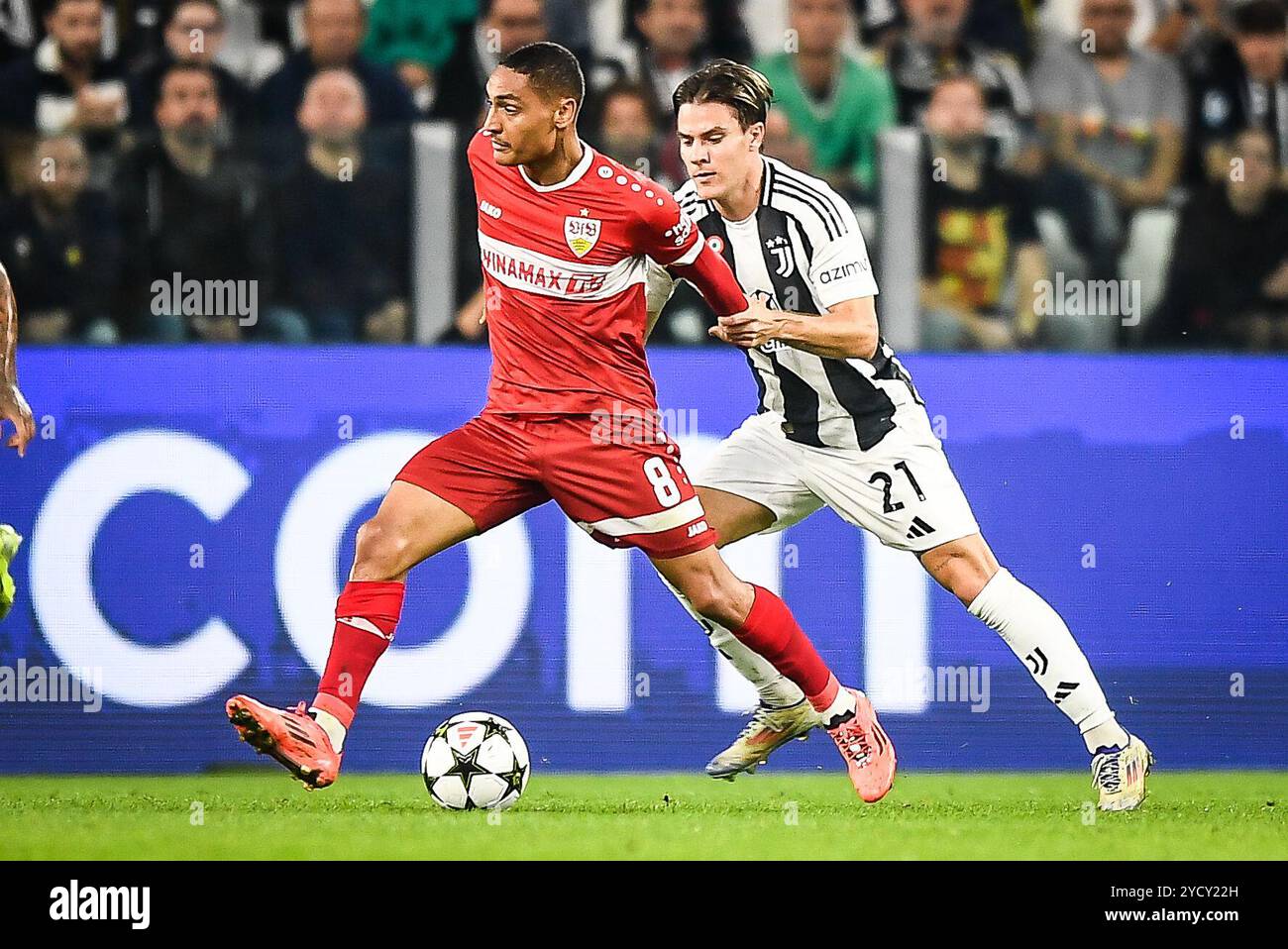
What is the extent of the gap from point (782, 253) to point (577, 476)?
0.95 m

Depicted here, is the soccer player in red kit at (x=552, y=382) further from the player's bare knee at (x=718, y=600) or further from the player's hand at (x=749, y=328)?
the player's hand at (x=749, y=328)

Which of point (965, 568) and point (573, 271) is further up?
point (573, 271)

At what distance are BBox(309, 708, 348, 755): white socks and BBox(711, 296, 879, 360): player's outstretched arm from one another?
1452 mm

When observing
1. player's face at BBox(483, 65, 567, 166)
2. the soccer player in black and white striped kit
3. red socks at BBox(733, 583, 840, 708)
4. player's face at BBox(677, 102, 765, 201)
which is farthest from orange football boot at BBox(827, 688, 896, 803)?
player's face at BBox(483, 65, 567, 166)

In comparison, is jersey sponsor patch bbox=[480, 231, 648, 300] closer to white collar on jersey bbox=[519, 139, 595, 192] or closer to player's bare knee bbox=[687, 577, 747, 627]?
white collar on jersey bbox=[519, 139, 595, 192]

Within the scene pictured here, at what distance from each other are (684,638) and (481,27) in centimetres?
234

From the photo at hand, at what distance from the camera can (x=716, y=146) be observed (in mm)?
5270

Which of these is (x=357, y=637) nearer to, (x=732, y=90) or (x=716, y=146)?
(x=716, y=146)

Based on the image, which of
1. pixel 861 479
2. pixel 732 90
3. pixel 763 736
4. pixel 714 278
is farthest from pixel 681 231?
pixel 763 736

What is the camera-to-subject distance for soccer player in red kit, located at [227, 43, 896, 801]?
4.88 metres

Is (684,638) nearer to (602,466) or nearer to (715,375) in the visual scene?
(715,375)

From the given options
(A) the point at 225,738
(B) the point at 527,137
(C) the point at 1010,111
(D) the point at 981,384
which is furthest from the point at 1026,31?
(A) the point at 225,738

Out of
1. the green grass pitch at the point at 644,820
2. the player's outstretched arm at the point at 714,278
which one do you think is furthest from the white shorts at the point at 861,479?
the green grass pitch at the point at 644,820

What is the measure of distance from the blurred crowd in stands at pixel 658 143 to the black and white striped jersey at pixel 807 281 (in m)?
1.11
